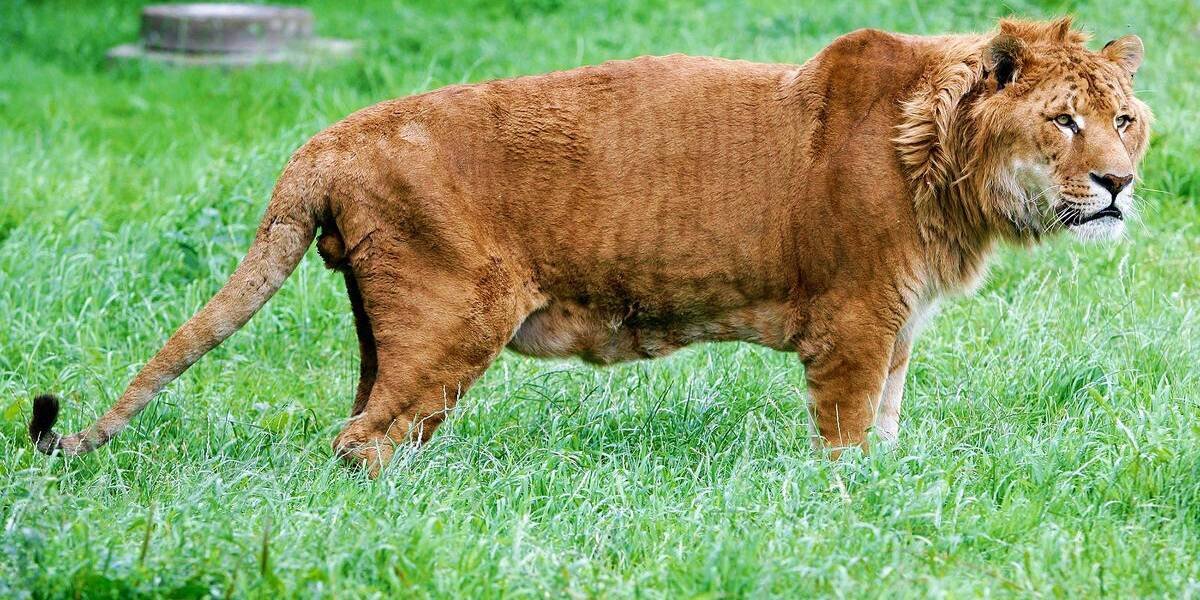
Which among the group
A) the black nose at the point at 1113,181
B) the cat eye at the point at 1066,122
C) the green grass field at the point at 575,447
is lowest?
the green grass field at the point at 575,447

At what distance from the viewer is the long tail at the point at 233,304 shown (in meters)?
4.99

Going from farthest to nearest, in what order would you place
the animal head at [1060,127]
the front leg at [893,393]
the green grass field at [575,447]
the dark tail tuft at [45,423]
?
the front leg at [893,393] → the animal head at [1060,127] → the dark tail tuft at [45,423] → the green grass field at [575,447]

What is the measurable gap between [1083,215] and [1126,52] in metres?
0.66

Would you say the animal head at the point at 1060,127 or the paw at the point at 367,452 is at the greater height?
the animal head at the point at 1060,127

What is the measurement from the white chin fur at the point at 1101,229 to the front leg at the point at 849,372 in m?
0.72

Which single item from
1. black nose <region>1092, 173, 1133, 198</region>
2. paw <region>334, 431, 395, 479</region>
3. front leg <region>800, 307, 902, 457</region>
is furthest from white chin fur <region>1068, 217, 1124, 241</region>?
paw <region>334, 431, 395, 479</region>

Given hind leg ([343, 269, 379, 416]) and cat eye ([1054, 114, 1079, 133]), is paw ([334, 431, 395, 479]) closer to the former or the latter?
hind leg ([343, 269, 379, 416])

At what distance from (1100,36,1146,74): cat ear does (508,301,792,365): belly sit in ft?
4.81

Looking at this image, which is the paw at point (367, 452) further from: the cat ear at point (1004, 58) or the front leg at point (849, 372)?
the cat ear at point (1004, 58)

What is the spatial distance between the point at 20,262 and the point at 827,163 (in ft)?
14.6

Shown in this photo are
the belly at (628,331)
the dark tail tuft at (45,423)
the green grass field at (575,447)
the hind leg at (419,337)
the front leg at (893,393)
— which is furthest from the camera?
the front leg at (893,393)

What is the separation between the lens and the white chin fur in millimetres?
4949

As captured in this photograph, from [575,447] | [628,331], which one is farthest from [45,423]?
[628,331]

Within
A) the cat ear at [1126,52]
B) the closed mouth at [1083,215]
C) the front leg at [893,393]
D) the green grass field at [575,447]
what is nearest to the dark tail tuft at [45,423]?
the green grass field at [575,447]
